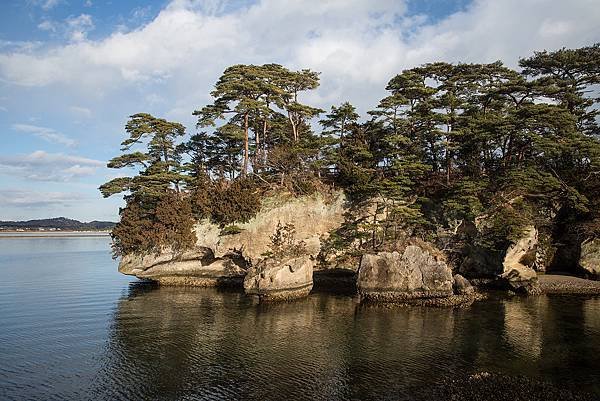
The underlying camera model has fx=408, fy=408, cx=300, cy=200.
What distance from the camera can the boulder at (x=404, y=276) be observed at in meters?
32.9

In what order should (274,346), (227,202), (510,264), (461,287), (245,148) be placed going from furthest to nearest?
(245,148)
(227,202)
(510,264)
(461,287)
(274,346)

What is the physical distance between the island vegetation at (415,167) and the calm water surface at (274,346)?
8125mm

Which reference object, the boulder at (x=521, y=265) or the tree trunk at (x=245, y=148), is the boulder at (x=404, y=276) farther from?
the tree trunk at (x=245, y=148)

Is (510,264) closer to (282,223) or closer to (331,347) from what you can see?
(282,223)

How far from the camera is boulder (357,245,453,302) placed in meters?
32.9

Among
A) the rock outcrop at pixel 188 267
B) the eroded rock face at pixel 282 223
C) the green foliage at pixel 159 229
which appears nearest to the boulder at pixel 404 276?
the eroded rock face at pixel 282 223

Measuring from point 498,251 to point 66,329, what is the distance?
118 ft

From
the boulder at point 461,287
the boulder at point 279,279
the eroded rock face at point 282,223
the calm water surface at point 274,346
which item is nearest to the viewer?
the calm water surface at point 274,346

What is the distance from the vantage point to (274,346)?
21.9m

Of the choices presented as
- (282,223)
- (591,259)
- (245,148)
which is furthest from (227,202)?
(591,259)

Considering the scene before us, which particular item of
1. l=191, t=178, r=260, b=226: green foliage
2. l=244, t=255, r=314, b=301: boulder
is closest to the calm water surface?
l=244, t=255, r=314, b=301: boulder

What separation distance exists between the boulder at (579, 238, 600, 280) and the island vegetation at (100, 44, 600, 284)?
1717 mm

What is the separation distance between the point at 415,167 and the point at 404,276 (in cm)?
1080

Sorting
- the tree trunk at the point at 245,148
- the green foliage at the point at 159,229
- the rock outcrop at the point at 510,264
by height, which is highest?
the tree trunk at the point at 245,148
